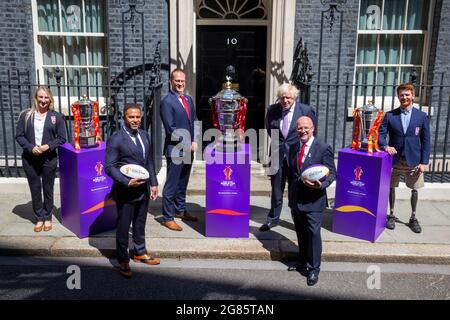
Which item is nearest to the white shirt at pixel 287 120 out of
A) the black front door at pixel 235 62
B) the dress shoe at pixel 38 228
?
the black front door at pixel 235 62

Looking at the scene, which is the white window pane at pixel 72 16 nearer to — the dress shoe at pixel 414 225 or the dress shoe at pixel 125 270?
the dress shoe at pixel 125 270

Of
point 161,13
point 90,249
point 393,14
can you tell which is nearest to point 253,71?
point 161,13

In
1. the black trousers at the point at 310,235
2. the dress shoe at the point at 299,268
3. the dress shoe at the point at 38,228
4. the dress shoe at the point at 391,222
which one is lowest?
the dress shoe at the point at 299,268

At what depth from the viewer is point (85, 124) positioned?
17.4 ft

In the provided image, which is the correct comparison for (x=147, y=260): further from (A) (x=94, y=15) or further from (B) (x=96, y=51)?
(A) (x=94, y=15)

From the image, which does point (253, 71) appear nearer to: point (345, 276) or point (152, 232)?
point (152, 232)

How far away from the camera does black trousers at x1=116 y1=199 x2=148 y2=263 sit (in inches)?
178

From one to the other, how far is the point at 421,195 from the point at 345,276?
2816mm

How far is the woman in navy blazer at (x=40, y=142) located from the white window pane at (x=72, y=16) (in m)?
3.04

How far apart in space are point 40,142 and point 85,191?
80 centimetres

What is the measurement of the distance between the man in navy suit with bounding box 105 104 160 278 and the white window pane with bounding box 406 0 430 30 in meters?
5.70

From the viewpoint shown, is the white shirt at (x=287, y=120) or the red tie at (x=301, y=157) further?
the white shirt at (x=287, y=120)

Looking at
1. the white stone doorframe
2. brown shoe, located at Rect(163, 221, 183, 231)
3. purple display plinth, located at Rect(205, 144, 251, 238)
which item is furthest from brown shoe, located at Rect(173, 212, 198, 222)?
the white stone doorframe

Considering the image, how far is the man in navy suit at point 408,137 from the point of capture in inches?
210
